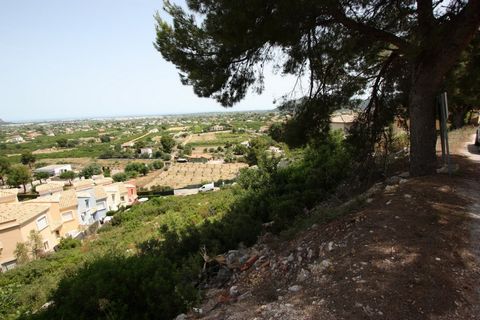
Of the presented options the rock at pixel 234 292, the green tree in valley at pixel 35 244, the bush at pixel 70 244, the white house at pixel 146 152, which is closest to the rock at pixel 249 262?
the rock at pixel 234 292

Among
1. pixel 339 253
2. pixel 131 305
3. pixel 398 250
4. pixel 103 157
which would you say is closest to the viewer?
pixel 398 250

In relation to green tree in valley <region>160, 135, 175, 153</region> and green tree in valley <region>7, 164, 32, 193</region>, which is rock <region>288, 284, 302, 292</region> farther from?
green tree in valley <region>160, 135, 175, 153</region>

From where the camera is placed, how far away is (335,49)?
6297mm

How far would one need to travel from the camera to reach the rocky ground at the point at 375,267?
276 centimetres

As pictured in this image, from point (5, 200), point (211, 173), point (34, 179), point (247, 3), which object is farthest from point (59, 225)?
point (34, 179)

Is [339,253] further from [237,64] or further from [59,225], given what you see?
[59,225]

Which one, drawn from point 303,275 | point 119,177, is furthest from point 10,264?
point 119,177

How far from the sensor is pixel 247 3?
5094 millimetres

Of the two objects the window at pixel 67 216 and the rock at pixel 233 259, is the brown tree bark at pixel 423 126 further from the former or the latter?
the window at pixel 67 216

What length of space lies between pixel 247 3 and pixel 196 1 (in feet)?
4.86

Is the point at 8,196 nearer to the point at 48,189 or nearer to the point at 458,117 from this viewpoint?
the point at 48,189

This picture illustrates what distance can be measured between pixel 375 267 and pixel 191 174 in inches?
2137

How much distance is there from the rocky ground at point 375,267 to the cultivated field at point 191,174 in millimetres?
41694

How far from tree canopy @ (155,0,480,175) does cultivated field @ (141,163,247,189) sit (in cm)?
3966
